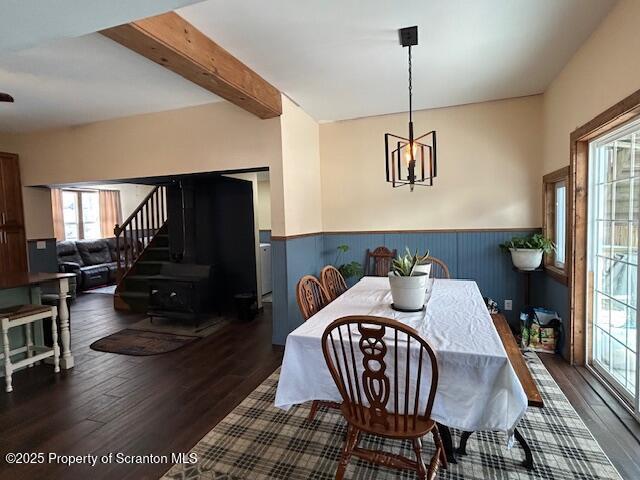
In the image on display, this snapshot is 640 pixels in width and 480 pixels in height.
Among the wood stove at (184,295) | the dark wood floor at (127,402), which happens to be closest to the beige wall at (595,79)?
the dark wood floor at (127,402)

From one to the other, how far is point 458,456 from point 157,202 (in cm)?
557

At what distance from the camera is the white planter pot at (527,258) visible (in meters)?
3.48

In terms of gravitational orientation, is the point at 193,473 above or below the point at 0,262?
below

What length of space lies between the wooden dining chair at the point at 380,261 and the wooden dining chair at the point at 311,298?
1.68m

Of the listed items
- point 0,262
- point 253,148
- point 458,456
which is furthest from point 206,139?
point 458,456

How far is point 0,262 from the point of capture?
456 cm

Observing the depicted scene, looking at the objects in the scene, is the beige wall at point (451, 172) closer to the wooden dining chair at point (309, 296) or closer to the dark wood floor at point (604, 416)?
the dark wood floor at point (604, 416)

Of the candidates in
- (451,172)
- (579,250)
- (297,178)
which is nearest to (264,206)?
(297,178)

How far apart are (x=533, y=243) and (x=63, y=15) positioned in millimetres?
3992

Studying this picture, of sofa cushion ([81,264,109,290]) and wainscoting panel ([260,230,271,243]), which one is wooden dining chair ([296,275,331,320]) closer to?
wainscoting panel ([260,230,271,243])

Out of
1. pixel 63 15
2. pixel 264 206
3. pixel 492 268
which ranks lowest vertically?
pixel 492 268

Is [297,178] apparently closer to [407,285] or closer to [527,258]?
[407,285]

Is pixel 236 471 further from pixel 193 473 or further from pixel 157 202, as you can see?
pixel 157 202

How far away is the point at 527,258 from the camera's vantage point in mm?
3510
